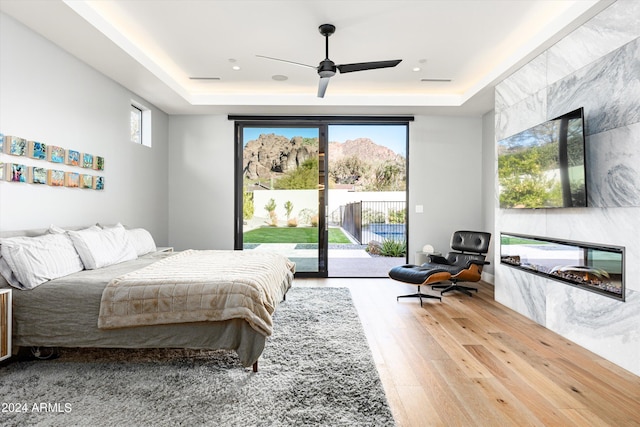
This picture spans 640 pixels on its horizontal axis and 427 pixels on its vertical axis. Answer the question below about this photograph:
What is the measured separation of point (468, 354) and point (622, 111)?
218 centimetres

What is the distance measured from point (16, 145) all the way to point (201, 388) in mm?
2557

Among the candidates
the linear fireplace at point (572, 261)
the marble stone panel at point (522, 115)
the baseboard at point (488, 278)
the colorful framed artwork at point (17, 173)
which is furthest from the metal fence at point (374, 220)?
the colorful framed artwork at point (17, 173)

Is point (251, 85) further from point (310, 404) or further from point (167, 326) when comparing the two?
point (310, 404)

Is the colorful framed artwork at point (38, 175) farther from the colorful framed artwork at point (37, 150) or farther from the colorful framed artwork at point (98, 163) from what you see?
the colorful framed artwork at point (98, 163)

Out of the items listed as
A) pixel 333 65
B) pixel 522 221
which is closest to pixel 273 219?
pixel 333 65

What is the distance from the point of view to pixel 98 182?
163 inches

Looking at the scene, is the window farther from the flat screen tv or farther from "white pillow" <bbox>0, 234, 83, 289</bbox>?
the flat screen tv

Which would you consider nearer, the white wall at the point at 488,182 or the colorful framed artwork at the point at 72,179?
the colorful framed artwork at the point at 72,179

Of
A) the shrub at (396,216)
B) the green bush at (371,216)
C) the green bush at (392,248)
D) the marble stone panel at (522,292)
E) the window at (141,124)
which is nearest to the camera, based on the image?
the marble stone panel at (522,292)

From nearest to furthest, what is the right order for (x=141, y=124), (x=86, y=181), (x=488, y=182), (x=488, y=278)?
1. (x=86, y=181)
2. (x=141, y=124)
3. (x=488, y=278)
4. (x=488, y=182)

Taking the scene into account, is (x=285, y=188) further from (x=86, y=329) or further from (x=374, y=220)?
(x=86, y=329)

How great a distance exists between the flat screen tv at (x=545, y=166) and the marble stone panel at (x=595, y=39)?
50cm

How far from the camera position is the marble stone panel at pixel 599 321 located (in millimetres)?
2564

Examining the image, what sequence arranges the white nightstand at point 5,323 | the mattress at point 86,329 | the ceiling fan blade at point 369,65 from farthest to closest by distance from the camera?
the ceiling fan blade at point 369,65
the mattress at point 86,329
the white nightstand at point 5,323
